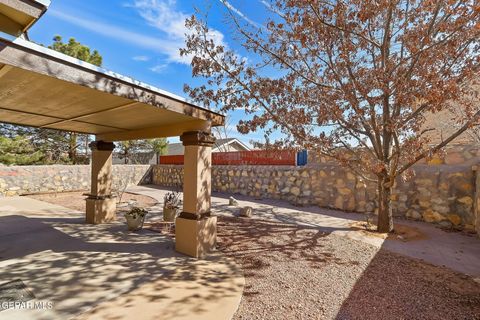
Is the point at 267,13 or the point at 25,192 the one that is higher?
the point at 267,13

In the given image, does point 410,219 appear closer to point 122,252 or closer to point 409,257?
point 409,257

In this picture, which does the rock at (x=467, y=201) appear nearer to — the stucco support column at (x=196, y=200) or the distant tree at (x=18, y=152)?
the stucco support column at (x=196, y=200)

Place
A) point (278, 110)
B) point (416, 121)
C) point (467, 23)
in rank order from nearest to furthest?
point (467, 23) → point (416, 121) → point (278, 110)

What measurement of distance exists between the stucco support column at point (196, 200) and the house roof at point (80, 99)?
→ 31 centimetres

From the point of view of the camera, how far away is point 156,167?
1755 centimetres

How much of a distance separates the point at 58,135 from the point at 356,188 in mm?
18626

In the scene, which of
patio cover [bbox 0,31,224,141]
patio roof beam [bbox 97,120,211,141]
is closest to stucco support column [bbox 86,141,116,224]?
patio roof beam [bbox 97,120,211,141]

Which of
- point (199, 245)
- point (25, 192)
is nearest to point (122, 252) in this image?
point (199, 245)

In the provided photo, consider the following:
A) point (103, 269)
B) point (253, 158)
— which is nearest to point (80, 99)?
point (103, 269)

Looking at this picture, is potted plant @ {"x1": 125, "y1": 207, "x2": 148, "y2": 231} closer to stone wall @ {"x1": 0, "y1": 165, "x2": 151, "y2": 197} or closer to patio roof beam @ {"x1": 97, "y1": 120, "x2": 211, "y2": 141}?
patio roof beam @ {"x1": 97, "y1": 120, "x2": 211, "y2": 141}

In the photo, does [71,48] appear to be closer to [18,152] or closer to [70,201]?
[18,152]

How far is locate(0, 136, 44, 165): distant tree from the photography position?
1323cm

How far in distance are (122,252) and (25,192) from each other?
417 inches

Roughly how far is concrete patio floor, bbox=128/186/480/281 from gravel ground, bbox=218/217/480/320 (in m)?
0.49
